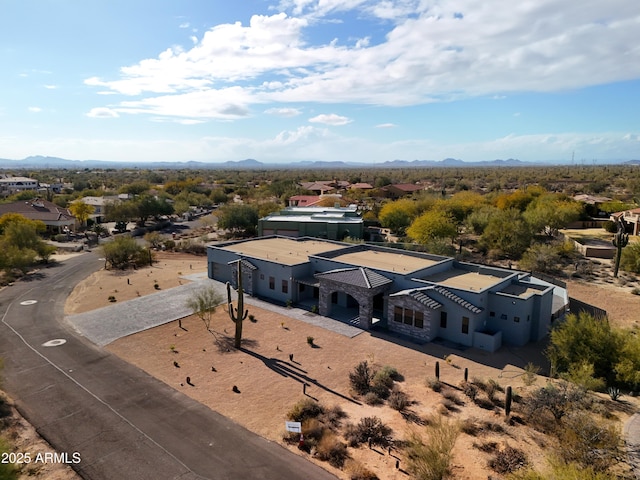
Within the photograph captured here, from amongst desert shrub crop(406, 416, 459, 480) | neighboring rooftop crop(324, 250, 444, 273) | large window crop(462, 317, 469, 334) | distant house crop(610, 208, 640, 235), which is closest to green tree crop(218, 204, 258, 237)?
neighboring rooftop crop(324, 250, 444, 273)

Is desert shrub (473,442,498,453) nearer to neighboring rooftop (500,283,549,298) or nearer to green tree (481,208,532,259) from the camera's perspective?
neighboring rooftop (500,283,549,298)

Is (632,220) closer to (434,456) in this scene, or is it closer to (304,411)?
(304,411)

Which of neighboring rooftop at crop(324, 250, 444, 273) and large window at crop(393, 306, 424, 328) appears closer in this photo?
large window at crop(393, 306, 424, 328)

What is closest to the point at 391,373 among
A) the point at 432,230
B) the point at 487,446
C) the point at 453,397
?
the point at 453,397

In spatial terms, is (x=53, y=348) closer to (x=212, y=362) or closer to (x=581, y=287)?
(x=212, y=362)

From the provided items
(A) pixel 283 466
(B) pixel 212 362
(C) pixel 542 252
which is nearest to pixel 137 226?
(B) pixel 212 362
